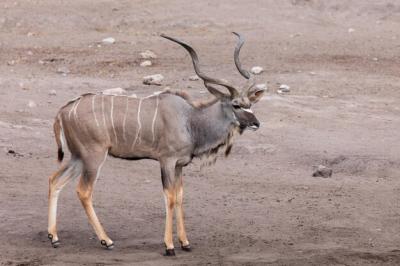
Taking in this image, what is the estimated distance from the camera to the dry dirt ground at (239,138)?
8570 mm

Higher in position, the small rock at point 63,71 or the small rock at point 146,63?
the small rock at point 146,63

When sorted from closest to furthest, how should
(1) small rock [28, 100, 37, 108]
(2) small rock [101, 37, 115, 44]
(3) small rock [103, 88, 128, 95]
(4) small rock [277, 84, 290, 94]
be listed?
(1) small rock [28, 100, 37, 108] < (3) small rock [103, 88, 128, 95] < (4) small rock [277, 84, 290, 94] < (2) small rock [101, 37, 115, 44]

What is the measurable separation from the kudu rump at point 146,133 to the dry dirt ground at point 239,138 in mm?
364

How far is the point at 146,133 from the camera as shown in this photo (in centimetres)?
833

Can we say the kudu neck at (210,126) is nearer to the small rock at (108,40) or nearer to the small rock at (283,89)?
the small rock at (283,89)

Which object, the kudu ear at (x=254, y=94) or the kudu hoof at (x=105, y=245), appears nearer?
the kudu hoof at (x=105, y=245)

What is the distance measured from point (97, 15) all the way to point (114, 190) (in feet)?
30.2

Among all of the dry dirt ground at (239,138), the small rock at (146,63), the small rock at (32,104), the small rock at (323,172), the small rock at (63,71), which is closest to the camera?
the dry dirt ground at (239,138)

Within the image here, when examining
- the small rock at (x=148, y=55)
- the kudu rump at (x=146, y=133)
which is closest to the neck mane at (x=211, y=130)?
the kudu rump at (x=146, y=133)

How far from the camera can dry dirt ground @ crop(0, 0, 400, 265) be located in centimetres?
857

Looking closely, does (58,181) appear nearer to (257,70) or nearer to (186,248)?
(186,248)

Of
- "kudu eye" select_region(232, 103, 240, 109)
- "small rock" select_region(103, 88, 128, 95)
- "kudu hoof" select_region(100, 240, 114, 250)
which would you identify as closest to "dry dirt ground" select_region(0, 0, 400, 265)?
"kudu hoof" select_region(100, 240, 114, 250)

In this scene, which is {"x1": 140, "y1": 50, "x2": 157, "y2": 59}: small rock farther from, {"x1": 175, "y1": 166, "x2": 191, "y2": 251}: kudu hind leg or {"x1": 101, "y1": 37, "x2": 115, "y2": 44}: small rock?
{"x1": 175, "y1": 166, "x2": 191, "y2": 251}: kudu hind leg

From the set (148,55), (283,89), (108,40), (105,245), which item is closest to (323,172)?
(105,245)
